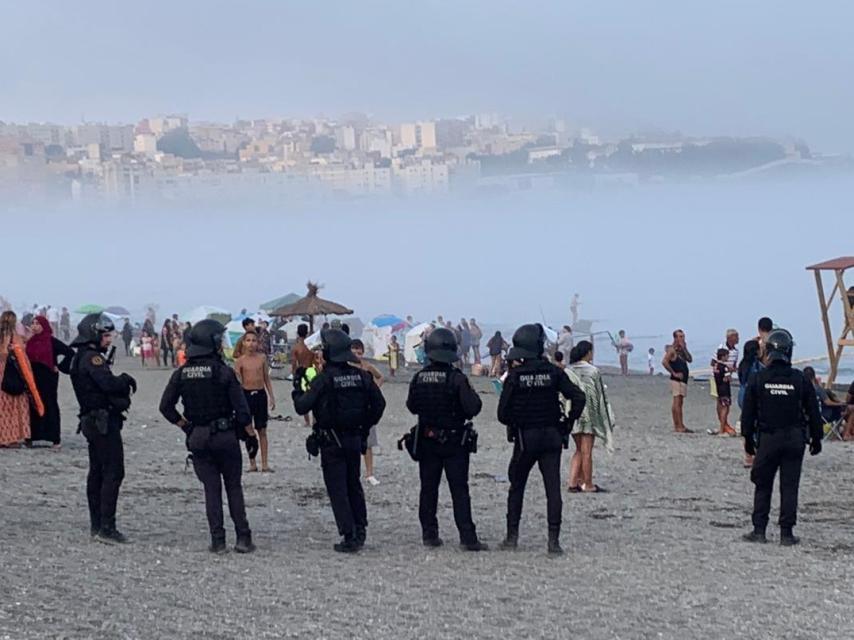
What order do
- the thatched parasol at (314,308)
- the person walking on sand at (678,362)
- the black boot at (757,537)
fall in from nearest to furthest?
1. the black boot at (757,537)
2. the person walking on sand at (678,362)
3. the thatched parasol at (314,308)

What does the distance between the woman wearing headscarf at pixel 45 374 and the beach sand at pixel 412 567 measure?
1.94 feet

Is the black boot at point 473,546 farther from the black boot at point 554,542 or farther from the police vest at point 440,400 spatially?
the police vest at point 440,400

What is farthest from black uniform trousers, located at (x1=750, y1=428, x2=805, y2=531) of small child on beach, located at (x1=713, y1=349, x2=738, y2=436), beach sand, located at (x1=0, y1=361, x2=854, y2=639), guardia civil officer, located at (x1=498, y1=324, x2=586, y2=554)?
small child on beach, located at (x1=713, y1=349, x2=738, y2=436)

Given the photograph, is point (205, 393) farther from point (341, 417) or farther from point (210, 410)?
point (341, 417)

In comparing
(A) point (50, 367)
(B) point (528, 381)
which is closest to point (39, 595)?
(B) point (528, 381)

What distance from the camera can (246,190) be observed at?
16600 cm

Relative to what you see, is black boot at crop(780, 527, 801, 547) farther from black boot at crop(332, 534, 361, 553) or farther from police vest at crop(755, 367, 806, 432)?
black boot at crop(332, 534, 361, 553)

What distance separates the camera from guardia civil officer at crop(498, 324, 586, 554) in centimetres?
1007

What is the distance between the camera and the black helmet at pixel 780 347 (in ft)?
34.9

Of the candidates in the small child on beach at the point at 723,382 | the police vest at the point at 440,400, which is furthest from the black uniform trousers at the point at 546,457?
the small child on beach at the point at 723,382

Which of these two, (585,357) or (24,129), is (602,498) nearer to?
(585,357)

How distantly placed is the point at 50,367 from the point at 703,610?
9.07 meters

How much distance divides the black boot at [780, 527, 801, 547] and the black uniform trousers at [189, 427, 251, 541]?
352 centimetres

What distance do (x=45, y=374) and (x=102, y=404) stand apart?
240 inches
